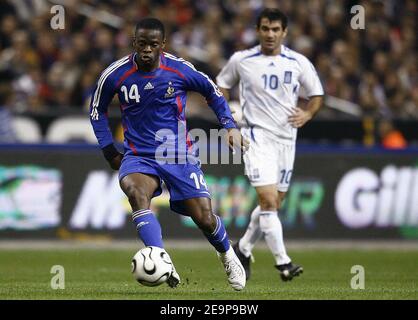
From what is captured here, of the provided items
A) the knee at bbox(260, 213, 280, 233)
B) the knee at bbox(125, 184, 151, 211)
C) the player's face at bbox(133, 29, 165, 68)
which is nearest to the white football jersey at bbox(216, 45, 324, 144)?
the knee at bbox(260, 213, 280, 233)

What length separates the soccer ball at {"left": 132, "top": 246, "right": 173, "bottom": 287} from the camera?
9.02 meters

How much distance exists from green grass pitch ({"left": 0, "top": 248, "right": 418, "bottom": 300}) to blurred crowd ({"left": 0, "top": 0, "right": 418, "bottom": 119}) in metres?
4.43

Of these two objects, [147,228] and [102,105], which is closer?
[147,228]

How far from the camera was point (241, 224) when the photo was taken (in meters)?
17.0

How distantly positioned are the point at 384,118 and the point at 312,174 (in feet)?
8.34

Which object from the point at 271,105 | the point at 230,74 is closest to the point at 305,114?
the point at 271,105

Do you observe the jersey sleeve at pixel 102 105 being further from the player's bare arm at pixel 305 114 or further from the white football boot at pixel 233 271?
the player's bare arm at pixel 305 114

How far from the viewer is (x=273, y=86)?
12.0 metres

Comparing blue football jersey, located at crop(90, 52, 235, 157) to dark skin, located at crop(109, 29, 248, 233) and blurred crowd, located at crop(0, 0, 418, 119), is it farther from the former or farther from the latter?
blurred crowd, located at crop(0, 0, 418, 119)

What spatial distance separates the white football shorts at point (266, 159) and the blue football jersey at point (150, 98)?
178 centimetres

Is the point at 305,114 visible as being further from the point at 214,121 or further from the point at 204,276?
the point at 214,121

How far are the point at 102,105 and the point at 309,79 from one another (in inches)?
117
